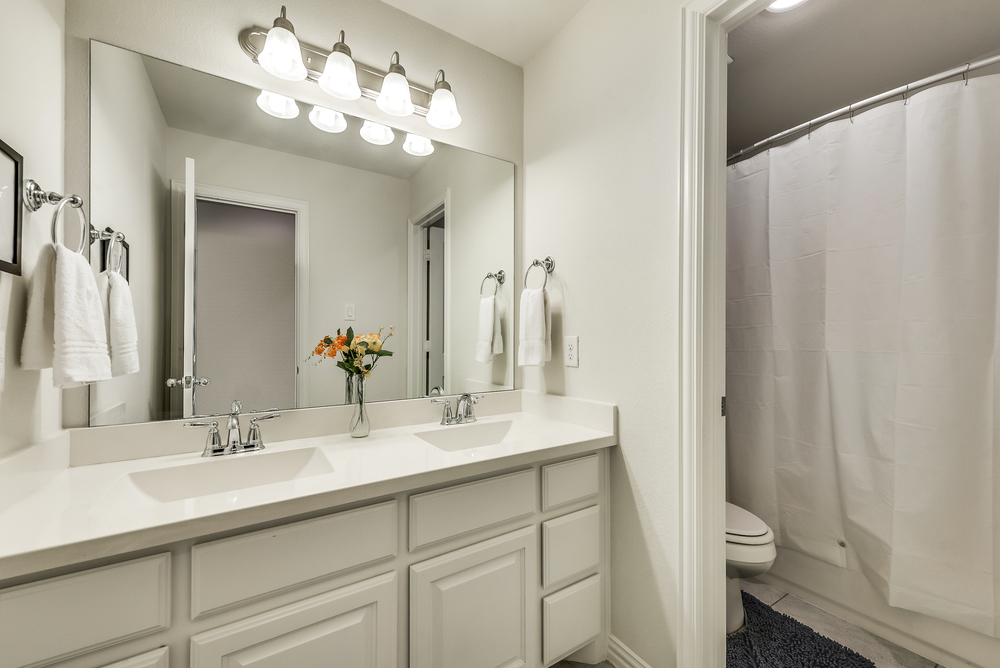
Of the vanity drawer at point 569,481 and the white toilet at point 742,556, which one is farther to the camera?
the white toilet at point 742,556

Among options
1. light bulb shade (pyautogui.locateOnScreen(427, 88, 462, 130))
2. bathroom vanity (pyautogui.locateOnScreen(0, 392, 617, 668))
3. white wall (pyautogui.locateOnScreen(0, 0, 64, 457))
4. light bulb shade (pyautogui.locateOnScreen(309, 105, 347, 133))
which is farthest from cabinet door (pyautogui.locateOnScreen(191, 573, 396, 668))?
light bulb shade (pyautogui.locateOnScreen(427, 88, 462, 130))

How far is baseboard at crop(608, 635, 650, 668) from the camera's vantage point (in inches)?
52.5

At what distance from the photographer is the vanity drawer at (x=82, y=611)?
66 cm

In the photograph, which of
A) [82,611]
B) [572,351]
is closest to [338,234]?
[572,351]

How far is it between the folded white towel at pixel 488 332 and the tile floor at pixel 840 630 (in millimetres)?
1533

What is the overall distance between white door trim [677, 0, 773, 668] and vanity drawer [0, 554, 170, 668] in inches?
47.7

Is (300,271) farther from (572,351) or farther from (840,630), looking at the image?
(840,630)

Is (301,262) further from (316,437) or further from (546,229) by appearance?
(546,229)

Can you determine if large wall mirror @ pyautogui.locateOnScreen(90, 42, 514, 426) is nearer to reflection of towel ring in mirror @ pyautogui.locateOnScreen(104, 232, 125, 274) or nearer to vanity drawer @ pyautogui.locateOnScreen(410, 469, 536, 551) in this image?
reflection of towel ring in mirror @ pyautogui.locateOnScreen(104, 232, 125, 274)

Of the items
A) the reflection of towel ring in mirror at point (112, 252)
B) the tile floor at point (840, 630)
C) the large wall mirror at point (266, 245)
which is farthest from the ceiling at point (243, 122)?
the tile floor at point (840, 630)

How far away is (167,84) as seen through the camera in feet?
3.94

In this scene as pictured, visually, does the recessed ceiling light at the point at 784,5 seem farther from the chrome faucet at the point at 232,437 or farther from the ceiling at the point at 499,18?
the chrome faucet at the point at 232,437

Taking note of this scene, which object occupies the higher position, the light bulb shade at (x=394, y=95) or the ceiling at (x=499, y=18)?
the ceiling at (x=499, y=18)

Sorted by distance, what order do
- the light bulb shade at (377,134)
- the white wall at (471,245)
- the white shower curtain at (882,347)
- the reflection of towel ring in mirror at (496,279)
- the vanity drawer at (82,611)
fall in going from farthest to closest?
the reflection of towel ring in mirror at (496,279)
the white wall at (471,245)
the light bulb shade at (377,134)
the white shower curtain at (882,347)
the vanity drawer at (82,611)
